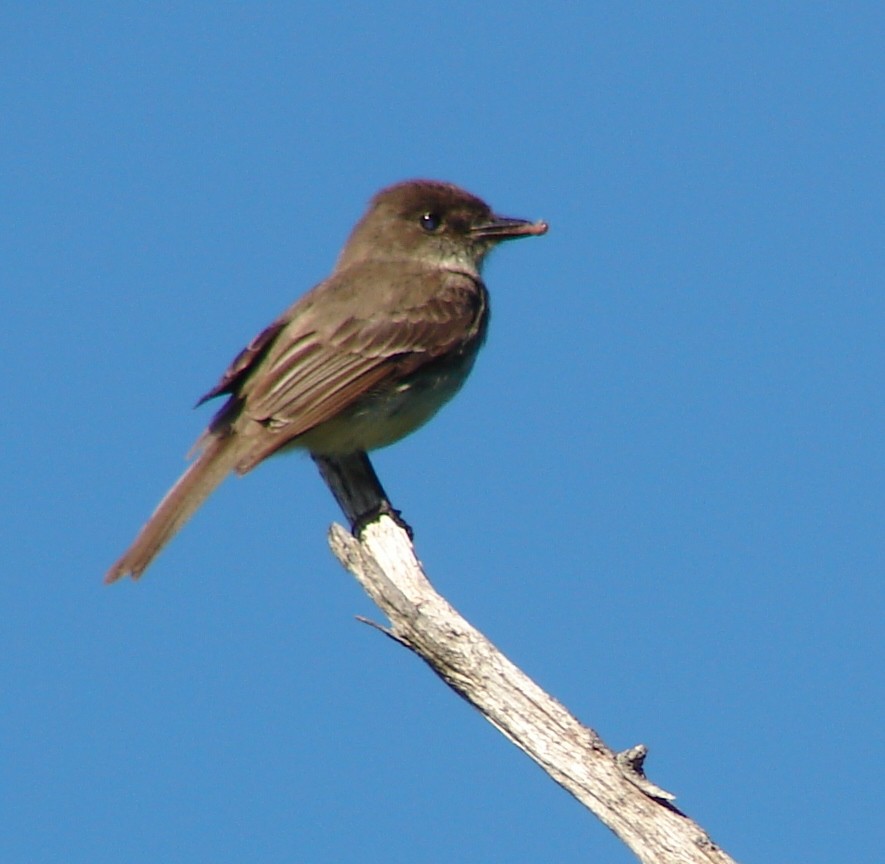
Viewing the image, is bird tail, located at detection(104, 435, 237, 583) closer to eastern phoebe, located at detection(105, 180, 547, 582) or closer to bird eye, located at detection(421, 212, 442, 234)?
eastern phoebe, located at detection(105, 180, 547, 582)

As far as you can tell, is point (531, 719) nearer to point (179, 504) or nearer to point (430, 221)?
point (179, 504)

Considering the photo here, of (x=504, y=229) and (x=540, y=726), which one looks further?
(x=504, y=229)

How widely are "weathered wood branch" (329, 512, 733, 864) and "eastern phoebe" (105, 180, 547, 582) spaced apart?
1.53m

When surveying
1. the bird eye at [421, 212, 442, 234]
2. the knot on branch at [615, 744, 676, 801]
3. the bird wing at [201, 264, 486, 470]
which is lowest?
the knot on branch at [615, 744, 676, 801]

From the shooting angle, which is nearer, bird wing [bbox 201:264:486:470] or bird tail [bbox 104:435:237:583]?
bird tail [bbox 104:435:237:583]

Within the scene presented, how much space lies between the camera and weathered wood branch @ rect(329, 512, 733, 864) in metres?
4.77

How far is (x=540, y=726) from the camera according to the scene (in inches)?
197

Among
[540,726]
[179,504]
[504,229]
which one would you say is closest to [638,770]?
[540,726]

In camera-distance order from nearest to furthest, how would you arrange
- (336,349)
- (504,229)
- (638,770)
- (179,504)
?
(638,770)
(179,504)
(336,349)
(504,229)

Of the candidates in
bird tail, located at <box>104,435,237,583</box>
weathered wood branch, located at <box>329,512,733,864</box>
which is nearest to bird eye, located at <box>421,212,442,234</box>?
bird tail, located at <box>104,435,237,583</box>

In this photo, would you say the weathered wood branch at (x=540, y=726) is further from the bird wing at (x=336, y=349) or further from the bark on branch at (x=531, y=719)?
the bird wing at (x=336, y=349)

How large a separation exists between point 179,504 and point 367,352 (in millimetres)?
1222

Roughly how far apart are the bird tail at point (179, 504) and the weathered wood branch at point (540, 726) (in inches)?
57.2

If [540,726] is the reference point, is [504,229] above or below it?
above
